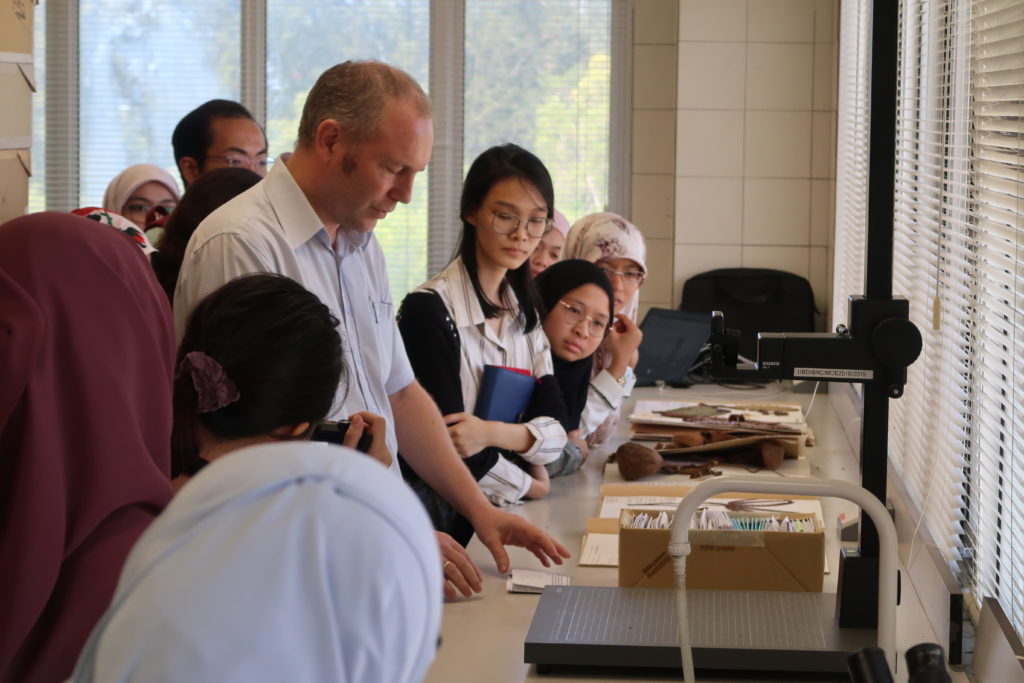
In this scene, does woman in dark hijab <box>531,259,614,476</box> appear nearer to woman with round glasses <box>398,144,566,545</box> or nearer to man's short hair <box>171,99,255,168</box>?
woman with round glasses <box>398,144,566,545</box>

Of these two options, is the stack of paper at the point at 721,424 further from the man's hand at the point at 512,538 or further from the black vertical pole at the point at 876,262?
the black vertical pole at the point at 876,262

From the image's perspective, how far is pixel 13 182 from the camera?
1.42 m

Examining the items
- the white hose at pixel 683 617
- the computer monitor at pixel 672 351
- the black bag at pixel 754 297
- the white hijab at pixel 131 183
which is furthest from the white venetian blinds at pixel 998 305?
the black bag at pixel 754 297

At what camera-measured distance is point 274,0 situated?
21.0ft

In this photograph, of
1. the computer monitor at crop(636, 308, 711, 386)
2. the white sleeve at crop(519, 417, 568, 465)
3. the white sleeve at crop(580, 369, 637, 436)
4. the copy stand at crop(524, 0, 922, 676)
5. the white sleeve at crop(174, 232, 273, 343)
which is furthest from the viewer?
the computer monitor at crop(636, 308, 711, 386)

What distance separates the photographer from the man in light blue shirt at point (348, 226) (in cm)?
181

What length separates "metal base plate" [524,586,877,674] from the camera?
1534 mm

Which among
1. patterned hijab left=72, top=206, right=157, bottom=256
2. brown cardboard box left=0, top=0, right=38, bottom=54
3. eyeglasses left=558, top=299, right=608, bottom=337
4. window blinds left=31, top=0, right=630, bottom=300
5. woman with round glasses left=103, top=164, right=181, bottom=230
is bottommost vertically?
eyeglasses left=558, top=299, right=608, bottom=337

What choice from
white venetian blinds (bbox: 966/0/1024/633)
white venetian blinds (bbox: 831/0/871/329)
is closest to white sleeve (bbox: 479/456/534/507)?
white venetian blinds (bbox: 966/0/1024/633)

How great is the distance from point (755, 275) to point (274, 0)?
10.3ft

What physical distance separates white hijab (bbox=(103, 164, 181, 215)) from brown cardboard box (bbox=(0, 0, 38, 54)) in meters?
2.80

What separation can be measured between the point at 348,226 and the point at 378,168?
0.44 feet

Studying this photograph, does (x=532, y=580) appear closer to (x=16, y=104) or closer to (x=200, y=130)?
(x=16, y=104)

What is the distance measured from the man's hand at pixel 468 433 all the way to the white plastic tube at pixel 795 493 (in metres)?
1.00
